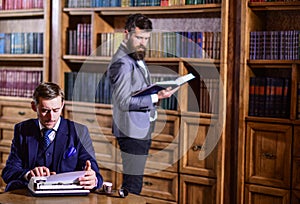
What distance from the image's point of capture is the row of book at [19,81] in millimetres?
5055

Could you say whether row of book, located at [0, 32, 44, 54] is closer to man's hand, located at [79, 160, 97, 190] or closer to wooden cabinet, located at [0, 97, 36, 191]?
wooden cabinet, located at [0, 97, 36, 191]

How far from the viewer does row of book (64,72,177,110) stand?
180 inches

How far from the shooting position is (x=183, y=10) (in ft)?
14.0

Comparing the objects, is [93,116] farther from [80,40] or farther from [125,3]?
[125,3]

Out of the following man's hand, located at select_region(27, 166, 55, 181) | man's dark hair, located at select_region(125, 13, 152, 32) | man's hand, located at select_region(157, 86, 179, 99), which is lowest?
man's hand, located at select_region(27, 166, 55, 181)

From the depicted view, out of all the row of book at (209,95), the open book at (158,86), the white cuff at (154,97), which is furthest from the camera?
the row of book at (209,95)

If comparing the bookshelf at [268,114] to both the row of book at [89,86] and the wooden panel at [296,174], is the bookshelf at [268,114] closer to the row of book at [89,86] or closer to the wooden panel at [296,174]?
the wooden panel at [296,174]

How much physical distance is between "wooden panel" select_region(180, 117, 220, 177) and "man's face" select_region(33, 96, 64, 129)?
154cm

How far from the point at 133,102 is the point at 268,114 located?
93 cm

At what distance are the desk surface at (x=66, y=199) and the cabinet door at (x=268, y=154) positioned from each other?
5.09 ft

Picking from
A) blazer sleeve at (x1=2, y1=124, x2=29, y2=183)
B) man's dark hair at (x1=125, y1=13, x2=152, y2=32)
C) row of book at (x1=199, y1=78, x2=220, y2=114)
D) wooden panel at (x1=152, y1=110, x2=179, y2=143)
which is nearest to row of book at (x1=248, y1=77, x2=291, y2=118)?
row of book at (x1=199, y1=78, x2=220, y2=114)

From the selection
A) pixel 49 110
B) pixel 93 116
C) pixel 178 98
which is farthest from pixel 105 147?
pixel 49 110

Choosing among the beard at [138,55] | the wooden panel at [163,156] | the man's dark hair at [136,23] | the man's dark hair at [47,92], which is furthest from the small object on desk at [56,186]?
the wooden panel at [163,156]

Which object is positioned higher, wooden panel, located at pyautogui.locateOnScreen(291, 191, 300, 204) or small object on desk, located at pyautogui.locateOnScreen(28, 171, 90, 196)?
small object on desk, located at pyautogui.locateOnScreen(28, 171, 90, 196)
